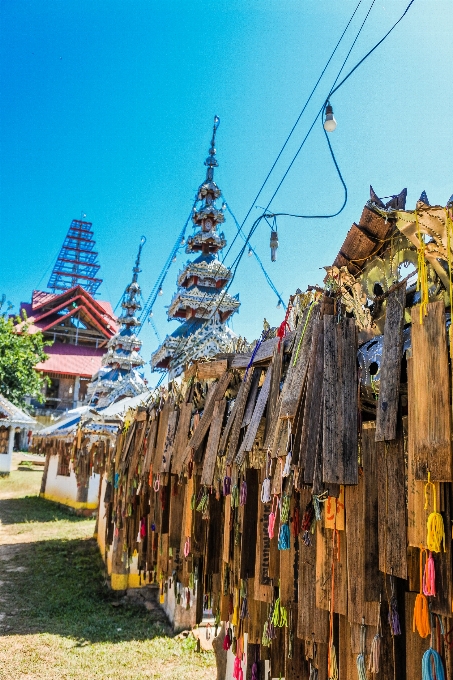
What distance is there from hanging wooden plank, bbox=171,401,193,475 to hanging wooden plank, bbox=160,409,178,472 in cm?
10

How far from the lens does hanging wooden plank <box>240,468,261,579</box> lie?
2.71m

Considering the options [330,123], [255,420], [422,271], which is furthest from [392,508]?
[330,123]

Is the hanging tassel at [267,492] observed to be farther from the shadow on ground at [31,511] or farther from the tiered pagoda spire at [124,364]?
the tiered pagoda spire at [124,364]

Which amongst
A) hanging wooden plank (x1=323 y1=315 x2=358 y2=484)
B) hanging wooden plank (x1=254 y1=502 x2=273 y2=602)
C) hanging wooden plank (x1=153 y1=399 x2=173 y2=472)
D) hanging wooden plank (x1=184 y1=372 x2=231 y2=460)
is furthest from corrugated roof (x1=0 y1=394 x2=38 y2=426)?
hanging wooden plank (x1=323 y1=315 x2=358 y2=484)

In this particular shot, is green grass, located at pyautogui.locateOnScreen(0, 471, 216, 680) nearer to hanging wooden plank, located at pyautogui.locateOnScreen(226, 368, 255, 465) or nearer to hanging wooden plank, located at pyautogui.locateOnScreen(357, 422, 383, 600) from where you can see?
hanging wooden plank, located at pyautogui.locateOnScreen(226, 368, 255, 465)

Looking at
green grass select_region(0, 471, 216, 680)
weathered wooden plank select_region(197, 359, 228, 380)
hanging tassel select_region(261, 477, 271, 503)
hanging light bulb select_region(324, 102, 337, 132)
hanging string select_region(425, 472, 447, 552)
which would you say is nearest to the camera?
hanging string select_region(425, 472, 447, 552)

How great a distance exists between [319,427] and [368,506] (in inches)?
13.2

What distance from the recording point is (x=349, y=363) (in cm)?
196

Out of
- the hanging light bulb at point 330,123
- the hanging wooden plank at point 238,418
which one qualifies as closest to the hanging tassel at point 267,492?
the hanging wooden plank at point 238,418

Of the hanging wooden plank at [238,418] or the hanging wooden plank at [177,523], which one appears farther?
the hanging wooden plank at [177,523]

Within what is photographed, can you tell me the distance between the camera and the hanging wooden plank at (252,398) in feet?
9.16

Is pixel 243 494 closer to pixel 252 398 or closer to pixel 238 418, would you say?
pixel 238 418

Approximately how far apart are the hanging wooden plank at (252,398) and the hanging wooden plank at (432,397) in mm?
1319

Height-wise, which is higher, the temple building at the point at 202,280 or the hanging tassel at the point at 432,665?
the temple building at the point at 202,280
